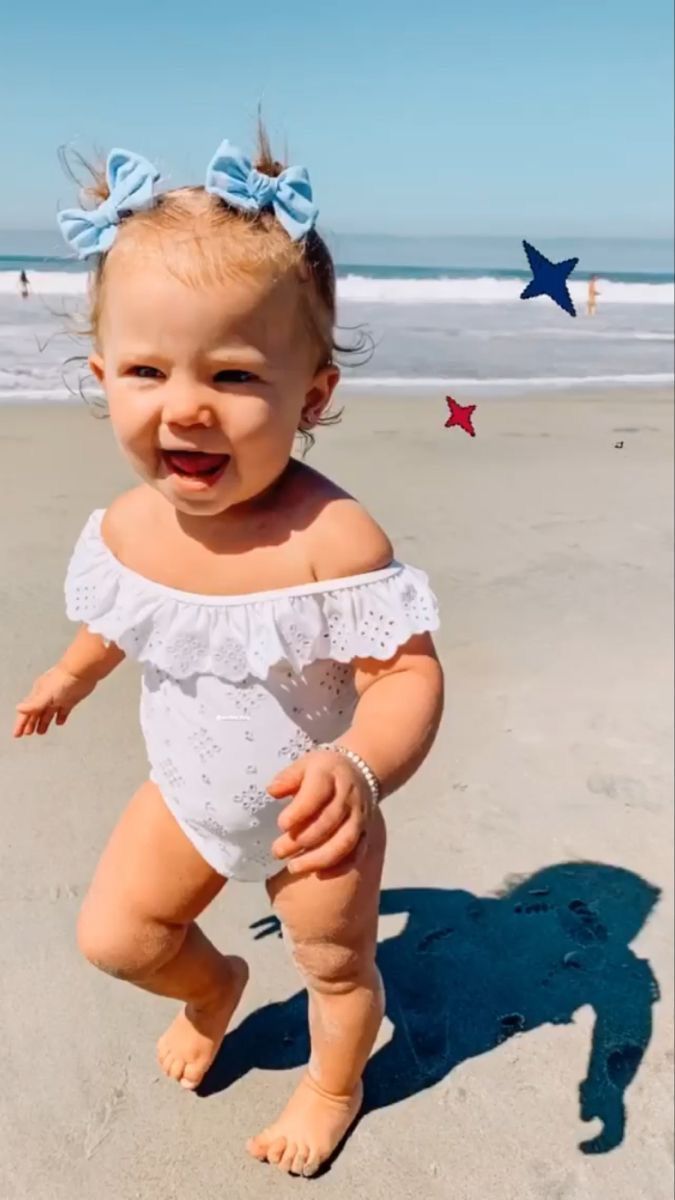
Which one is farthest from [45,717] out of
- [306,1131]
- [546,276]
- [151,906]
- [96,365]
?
[546,276]

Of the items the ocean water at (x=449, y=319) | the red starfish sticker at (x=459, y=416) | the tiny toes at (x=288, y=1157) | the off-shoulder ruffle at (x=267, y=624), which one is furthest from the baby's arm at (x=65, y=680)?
the tiny toes at (x=288, y=1157)

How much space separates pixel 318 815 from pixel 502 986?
94 centimetres

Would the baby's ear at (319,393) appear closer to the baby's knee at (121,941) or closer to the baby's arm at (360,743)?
the baby's arm at (360,743)

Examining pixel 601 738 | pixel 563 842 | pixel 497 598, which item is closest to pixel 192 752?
pixel 563 842

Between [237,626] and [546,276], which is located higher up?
[546,276]

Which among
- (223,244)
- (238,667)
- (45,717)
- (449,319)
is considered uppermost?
(223,244)

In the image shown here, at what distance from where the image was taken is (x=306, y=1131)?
1576 mm

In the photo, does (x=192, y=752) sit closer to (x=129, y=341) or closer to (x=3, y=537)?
(x=3, y=537)

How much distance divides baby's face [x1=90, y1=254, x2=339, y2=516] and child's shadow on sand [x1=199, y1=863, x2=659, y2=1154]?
3.07ft

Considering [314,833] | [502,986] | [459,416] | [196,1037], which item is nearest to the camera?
[314,833]

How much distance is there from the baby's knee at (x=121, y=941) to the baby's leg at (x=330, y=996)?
0.54 ft

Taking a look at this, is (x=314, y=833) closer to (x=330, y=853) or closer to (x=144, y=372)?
(x=330, y=853)

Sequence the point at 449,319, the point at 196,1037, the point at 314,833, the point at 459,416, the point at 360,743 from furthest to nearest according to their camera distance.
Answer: the point at 449,319, the point at 196,1037, the point at 459,416, the point at 360,743, the point at 314,833

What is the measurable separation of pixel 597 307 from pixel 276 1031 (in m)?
4.66
